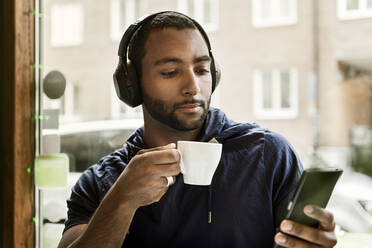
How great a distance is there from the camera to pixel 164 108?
1.14 meters

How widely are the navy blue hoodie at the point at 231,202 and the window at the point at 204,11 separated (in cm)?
51

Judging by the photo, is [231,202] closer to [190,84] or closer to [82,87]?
[190,84]

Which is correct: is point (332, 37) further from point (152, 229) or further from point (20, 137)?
point (20, 137)

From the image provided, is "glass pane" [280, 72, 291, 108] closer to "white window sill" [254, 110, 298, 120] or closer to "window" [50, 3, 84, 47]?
"white window sill" [254, 110, 298, 120]

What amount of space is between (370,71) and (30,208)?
4.10 feet

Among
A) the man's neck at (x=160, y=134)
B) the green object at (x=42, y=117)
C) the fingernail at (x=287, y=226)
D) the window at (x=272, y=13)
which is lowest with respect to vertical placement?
the fingernail at (x=287, y=226)

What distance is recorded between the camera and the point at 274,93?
1527mm

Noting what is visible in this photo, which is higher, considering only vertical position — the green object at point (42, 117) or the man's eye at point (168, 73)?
the man's eye at point (168, 73)

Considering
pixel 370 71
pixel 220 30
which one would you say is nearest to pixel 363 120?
pixel 370 71

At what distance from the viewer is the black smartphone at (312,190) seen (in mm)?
715

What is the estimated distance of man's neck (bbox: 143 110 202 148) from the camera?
1.18 meters

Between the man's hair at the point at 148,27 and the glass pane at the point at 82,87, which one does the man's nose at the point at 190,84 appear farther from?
the glass pane at the point at 82,87

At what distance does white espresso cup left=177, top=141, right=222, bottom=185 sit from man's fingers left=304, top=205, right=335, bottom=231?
202mm

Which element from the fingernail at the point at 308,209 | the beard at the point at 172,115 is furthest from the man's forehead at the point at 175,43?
the fingernail at the point at 308,209
